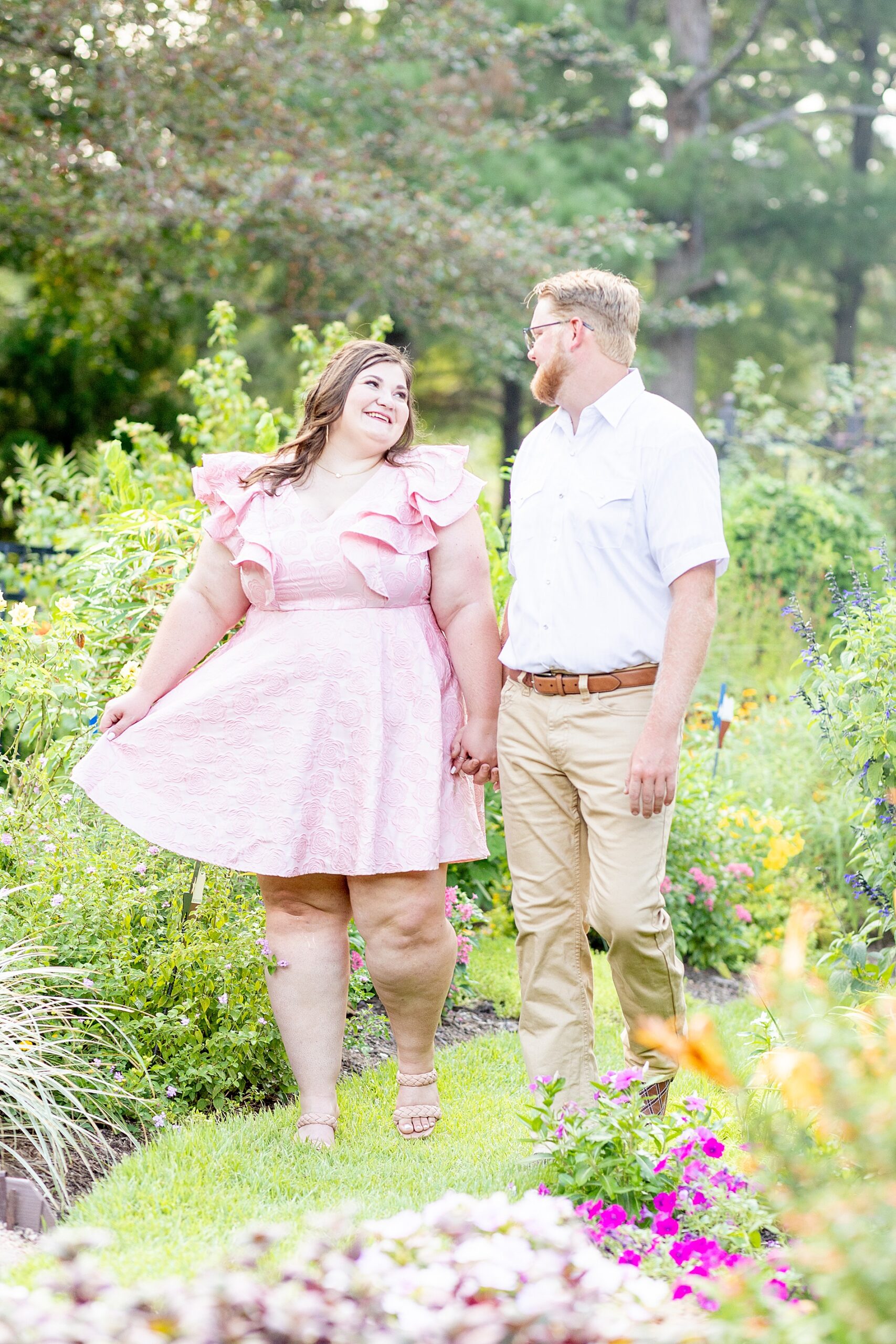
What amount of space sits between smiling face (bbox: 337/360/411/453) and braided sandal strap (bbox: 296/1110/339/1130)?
1525mm

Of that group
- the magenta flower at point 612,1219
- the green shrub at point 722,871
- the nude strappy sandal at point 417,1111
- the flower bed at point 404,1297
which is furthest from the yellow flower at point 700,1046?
the green shrub at point 722,871

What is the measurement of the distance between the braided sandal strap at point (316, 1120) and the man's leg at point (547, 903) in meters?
0.46

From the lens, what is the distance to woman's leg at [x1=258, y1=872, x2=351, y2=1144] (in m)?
3.03

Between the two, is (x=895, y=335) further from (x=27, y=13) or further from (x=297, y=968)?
(x=297, y=968)

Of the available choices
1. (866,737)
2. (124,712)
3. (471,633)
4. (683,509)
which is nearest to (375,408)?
(471,633)

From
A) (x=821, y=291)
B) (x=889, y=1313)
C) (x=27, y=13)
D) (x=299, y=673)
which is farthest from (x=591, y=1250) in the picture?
(x=821, y=291)

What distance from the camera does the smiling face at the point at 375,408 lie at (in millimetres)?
3049

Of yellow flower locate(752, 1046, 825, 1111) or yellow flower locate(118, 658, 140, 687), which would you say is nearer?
yellow flower locate(752, 1046, 825, 1111)

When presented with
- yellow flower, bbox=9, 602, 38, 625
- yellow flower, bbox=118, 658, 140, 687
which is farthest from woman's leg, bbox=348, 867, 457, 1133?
yellow flower, bbox=9, 602, 38, 625

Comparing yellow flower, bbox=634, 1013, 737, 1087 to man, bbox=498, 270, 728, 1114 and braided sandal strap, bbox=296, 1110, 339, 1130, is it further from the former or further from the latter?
braided sandal strap, bbox=296, 1110, 339, 1130

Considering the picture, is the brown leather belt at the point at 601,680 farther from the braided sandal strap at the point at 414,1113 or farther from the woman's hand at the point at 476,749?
the braided sandal strap at the point at 414,1113

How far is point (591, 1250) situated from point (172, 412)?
12.0 metres

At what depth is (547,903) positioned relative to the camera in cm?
293

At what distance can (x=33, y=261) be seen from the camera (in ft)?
37.9
